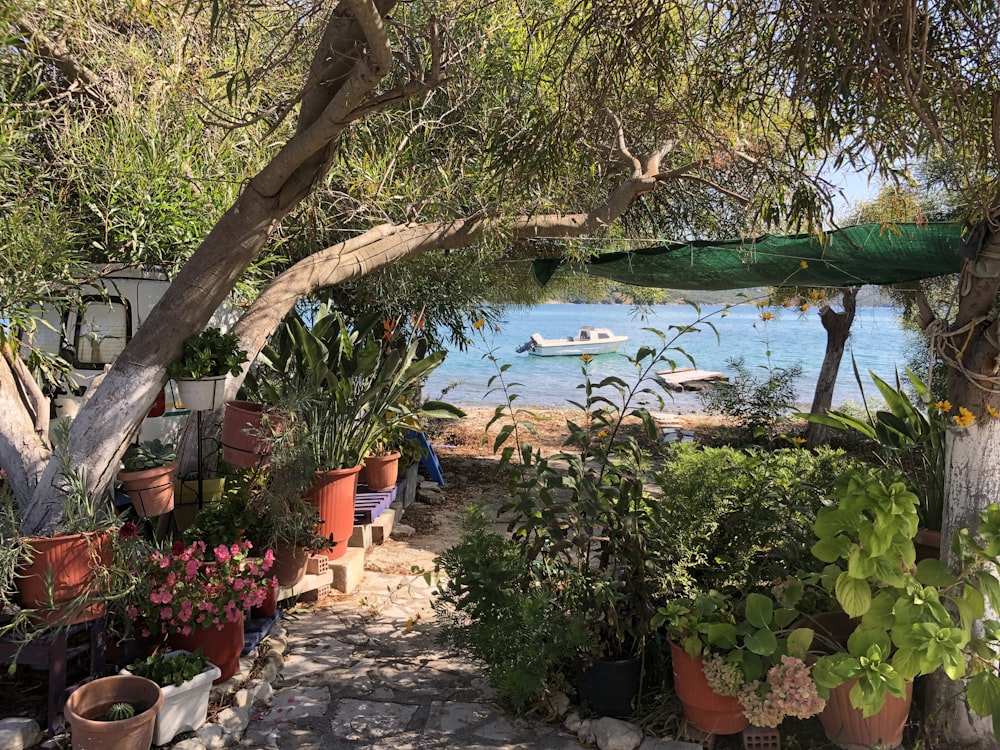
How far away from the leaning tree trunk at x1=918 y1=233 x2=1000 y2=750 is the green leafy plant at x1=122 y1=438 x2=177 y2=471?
3.14 m

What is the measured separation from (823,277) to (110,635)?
4980 millimetres

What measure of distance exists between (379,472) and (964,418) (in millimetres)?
3667

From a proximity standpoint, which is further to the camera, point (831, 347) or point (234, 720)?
point (831, 347)

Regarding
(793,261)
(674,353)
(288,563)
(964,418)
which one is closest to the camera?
(964,418)

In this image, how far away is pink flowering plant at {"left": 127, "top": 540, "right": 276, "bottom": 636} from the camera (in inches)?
109

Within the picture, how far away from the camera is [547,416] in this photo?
12211mm

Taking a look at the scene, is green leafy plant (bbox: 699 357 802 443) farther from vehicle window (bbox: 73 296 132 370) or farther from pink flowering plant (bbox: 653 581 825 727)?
vehicle window (bbox: 73 296 132 370)

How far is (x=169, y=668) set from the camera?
270cm

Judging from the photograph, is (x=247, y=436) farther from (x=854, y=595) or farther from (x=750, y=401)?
(x=750, y=401)

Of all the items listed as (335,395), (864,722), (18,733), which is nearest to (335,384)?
(335,395)

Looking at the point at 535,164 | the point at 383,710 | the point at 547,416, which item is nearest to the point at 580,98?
the point at 535,164

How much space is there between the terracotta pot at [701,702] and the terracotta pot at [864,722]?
31 centimetres

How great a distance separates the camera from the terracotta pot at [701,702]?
255 centimetres

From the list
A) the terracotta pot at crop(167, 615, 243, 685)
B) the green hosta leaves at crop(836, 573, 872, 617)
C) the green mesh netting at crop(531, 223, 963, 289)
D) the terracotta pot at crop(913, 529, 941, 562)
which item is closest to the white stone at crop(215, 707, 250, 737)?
the terracotta pot at crop(167, 615, 243, 685)
